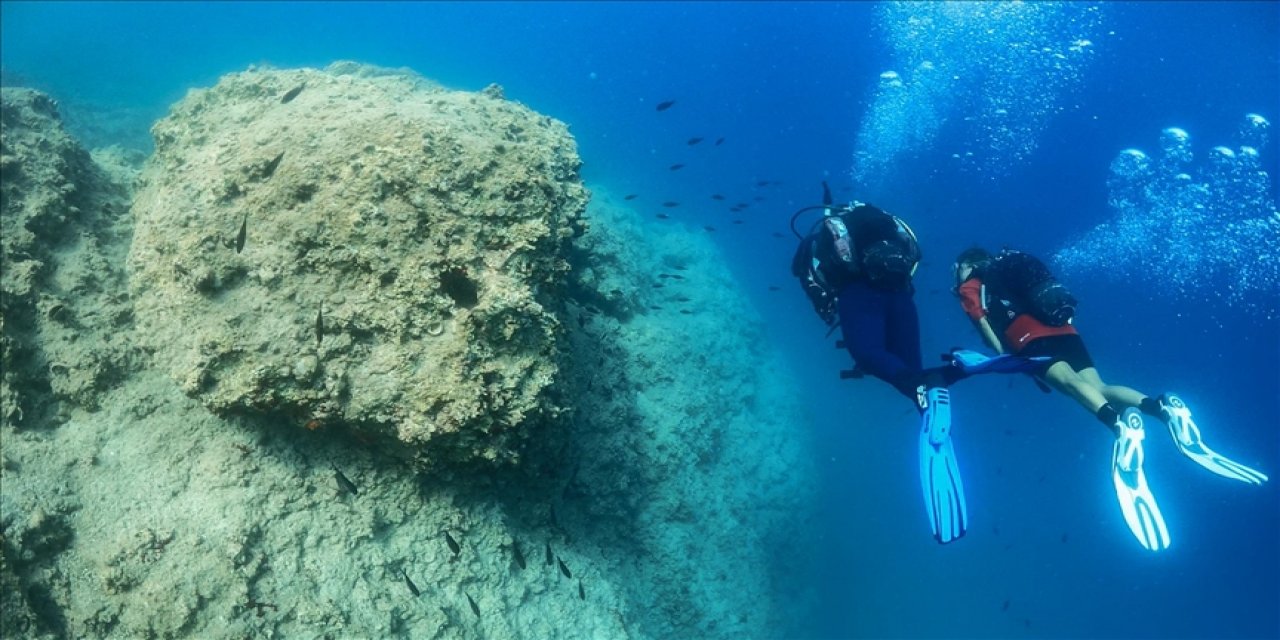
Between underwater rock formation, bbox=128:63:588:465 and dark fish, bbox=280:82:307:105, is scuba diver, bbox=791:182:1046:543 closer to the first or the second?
underwater rock formation, bbox=128:63:588:465

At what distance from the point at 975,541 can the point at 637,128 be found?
1085 inches

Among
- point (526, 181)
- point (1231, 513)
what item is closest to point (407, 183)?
point (526, 181)

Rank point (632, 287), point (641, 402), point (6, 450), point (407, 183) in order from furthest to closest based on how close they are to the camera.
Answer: point (632, 287), point (641, 402), point (407, 183), point (6, 450)

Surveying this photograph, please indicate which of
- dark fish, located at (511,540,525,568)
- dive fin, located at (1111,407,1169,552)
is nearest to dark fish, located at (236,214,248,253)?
dark fish, located at (511,540,525,568)

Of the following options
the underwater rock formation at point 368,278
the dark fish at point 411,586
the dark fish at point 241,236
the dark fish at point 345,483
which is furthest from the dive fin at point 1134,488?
the dark fish at point 241,236

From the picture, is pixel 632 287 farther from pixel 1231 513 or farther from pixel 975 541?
pixel 1231 513

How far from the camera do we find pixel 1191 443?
552cm

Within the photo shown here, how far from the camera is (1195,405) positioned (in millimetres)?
41281

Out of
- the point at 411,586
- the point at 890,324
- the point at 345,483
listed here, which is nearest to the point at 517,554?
the point at 411,586

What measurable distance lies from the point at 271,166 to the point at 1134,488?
736 centimetres

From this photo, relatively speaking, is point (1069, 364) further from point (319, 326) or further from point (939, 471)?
point (319, 326)

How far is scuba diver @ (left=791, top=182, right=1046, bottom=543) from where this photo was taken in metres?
5.64

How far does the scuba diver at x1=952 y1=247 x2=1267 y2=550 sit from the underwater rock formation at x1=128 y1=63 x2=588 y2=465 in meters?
4.68

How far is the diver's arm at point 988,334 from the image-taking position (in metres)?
7.11
